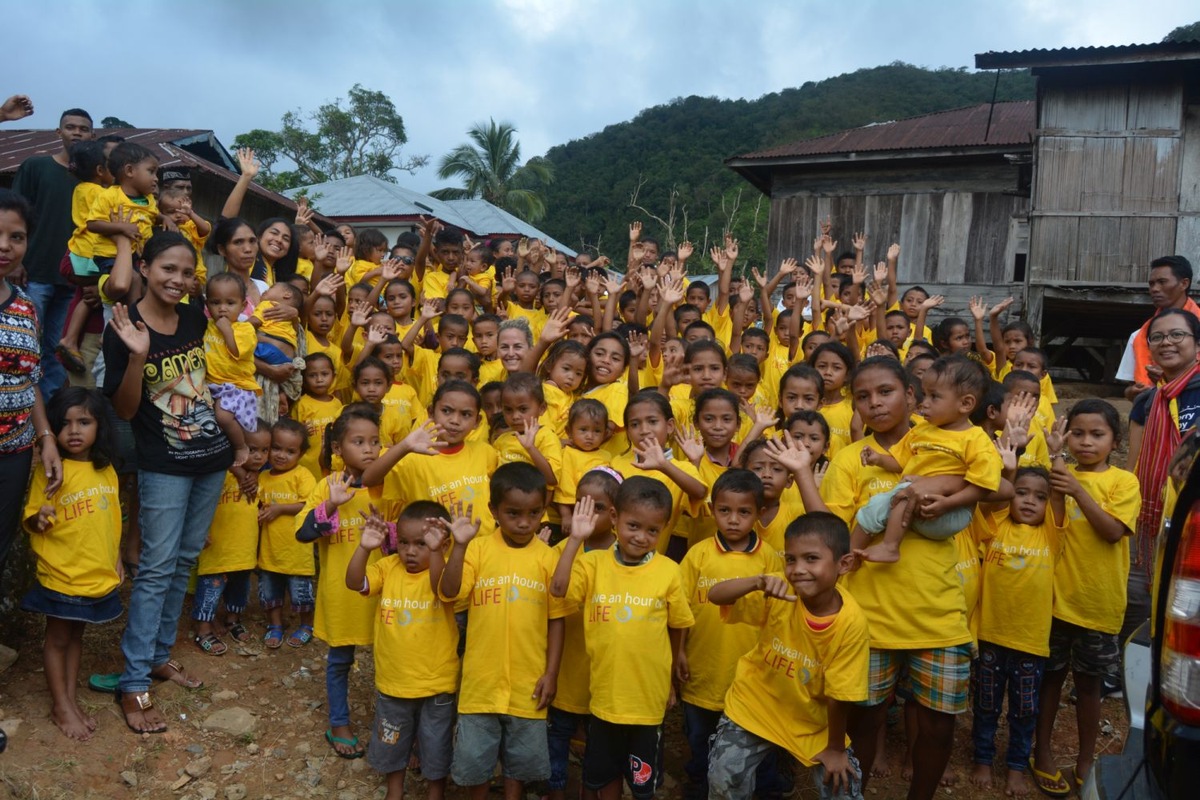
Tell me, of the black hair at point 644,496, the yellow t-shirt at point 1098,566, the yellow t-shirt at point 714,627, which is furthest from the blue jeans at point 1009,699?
the black hair at point 644,496

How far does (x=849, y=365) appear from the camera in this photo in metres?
5.32

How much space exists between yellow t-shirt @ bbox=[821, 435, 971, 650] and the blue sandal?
10.6 feet

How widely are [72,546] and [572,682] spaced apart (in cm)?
227

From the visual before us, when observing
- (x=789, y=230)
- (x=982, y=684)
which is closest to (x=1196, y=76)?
(x=789, y=230)

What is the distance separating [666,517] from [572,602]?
524mm

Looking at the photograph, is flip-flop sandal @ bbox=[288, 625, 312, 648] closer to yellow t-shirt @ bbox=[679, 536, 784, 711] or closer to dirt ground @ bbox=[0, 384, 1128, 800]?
dirt ground @ bbox=[0, 384, 1128, 800]

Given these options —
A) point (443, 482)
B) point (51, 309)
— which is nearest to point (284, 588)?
point (443, 482)


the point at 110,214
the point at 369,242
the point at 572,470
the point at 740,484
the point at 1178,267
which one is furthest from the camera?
the point at 369,242

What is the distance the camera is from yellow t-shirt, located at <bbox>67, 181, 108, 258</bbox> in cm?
504

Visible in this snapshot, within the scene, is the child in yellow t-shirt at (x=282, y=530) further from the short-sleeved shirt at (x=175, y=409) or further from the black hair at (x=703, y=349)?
the black hair at (x=703, y=349)

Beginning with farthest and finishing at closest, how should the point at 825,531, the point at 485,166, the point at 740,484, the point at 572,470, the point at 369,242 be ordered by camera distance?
the point at 485,166 < the point at 369,242 < the point at 572,470 < the point at 740,484 < the point at 825,531

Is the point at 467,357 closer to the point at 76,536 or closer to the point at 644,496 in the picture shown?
the point at 644,496

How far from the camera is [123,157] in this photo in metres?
5.07

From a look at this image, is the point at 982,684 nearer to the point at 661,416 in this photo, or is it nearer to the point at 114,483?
the point at 661,416
